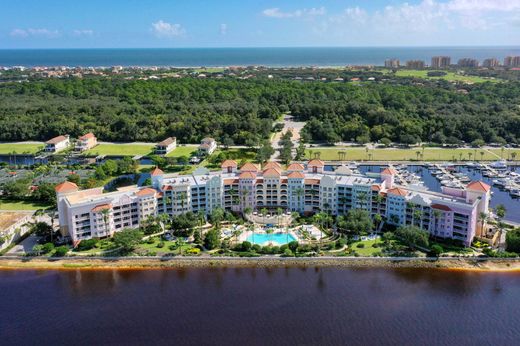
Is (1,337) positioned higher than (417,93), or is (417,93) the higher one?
(417,93)

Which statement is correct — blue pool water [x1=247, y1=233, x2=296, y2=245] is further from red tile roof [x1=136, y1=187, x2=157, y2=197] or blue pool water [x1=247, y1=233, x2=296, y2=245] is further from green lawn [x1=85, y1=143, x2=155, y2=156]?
green lawn [x1=85, y1=143, x2=155, y2=156]

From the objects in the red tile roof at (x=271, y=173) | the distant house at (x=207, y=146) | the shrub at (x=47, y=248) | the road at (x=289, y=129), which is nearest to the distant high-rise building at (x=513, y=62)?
the road at (x=289, y=129)

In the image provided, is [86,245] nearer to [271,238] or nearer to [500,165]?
[271,238]

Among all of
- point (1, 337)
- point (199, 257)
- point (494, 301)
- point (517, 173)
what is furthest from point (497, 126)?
point (1, 337)

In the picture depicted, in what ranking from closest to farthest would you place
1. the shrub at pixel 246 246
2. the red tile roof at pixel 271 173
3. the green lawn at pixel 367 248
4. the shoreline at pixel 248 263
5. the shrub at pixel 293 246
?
the shoreline at pixel 248 263 → the green lawn at pixel 367 248 → the shrub at pixel 246 246 → the shrub at pixel 293 246 → the red tile roof at pixel 271 173

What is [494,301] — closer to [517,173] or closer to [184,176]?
[184,176]

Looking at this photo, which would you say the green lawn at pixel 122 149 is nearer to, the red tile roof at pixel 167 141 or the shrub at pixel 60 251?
Answer: the red tile roof at pixel 167 141
